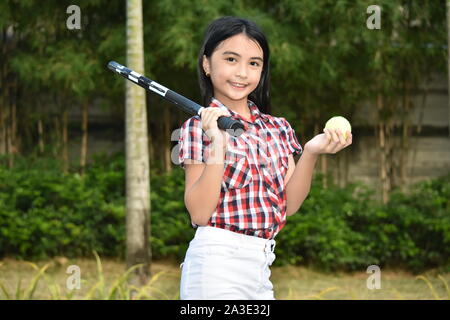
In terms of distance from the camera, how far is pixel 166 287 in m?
7.43

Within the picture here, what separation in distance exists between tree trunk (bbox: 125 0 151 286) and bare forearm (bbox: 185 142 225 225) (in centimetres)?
420

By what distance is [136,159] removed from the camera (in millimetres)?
6480

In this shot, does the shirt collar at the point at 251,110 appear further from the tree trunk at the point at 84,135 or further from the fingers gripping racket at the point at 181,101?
the tree trunk at the point at 84,135

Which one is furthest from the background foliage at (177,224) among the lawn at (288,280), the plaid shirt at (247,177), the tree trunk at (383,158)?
the plaid shirt at (247,177)

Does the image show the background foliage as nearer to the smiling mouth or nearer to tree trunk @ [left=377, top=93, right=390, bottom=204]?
tree trunk @ [left=377, top=93, right=390, bottom=204]

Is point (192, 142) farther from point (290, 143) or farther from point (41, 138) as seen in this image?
Answer: point (41, 138)

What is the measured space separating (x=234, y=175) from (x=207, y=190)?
0.50 ft

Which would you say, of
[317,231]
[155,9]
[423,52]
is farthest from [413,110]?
[155,9]

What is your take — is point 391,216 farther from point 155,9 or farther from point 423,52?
point 155,9

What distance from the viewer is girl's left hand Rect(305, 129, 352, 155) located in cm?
222

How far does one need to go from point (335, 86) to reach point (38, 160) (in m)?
3.65

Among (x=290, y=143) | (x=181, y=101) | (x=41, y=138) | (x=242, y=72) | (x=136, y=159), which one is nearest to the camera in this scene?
(x=181, y=101)

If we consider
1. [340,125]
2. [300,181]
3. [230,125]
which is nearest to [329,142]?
[340,125]

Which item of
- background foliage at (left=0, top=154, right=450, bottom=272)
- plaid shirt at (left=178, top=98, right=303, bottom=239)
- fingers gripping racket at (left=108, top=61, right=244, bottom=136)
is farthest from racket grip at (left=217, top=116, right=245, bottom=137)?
background foliage at (left=0, top=154, right=450, bottom=272)
